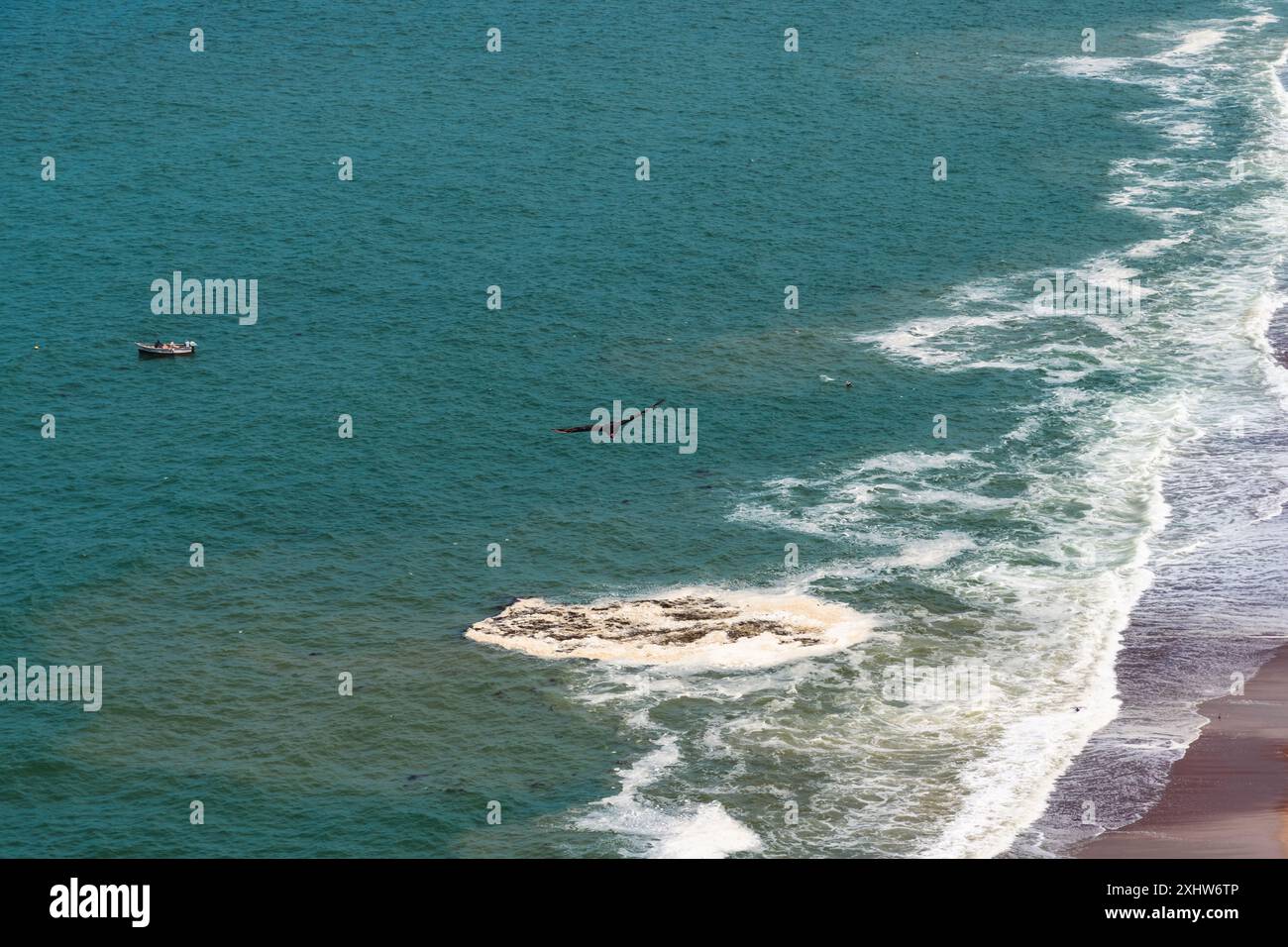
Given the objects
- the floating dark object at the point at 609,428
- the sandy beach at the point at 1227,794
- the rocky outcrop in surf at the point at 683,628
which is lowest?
the sandy beach at the point at 1227,794

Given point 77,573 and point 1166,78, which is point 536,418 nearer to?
point 77,573

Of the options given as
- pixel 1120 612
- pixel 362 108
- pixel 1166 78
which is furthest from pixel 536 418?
pixel 1166 78

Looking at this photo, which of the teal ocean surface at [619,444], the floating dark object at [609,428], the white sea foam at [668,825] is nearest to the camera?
the white sea foam at [668,825]

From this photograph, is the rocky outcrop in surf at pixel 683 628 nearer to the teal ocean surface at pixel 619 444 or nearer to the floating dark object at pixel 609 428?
the teal ocean surface at pixel 619 444

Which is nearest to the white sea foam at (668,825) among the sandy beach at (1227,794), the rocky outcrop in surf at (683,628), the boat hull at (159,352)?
the rocky outcrop in surf at (683,628)

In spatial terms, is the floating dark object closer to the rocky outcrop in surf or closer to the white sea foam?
the rocky outcrop in surf

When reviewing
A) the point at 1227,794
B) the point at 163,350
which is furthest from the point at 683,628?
the point at 163,350
